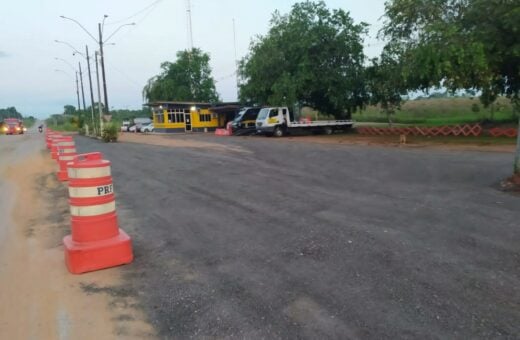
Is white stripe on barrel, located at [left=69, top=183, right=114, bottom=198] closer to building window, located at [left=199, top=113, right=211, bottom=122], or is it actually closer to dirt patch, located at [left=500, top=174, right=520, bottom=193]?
dirt patch, located at [left=500, top=174, right=520, bottom=193]

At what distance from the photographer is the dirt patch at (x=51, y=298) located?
345 cm

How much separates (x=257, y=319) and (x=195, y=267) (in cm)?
141

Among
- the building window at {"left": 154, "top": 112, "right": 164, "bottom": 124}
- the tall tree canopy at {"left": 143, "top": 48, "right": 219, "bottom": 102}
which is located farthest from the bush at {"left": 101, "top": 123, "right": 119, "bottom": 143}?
the tall tree canopy at {"left": 143, "top": 48, "right": 219, "bottom": 102}

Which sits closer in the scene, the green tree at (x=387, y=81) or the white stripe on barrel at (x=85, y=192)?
the white stripe on barrel at (x=85, y=192)

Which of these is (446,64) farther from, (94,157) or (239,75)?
(239,75)

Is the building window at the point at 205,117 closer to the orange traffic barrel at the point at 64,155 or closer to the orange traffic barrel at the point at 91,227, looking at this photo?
the orange traffic barrel at the point at 64,155

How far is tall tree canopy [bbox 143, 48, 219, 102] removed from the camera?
66.1m

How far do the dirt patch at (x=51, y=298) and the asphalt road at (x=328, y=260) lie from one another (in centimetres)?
24

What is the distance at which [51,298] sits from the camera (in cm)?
407

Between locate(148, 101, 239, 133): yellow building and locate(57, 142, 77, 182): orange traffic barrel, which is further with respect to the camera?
locate(148, 101, 239, 133): yellow building

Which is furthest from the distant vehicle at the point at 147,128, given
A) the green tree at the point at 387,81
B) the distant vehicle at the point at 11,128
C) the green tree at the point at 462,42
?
the green tree at the point at 462,42

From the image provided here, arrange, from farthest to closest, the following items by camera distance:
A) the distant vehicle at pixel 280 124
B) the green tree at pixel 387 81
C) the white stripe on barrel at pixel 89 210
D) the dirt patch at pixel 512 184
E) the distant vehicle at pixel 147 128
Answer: the distant vehicle at pixel 147 128 < the distant vehicle at pixel 280 124 < the green tree at pixel 387 81 < the dirt patch at pixel 512 184 < the white stripe on barrel at pixel 89 210

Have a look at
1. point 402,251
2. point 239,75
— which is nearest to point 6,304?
point 402,251

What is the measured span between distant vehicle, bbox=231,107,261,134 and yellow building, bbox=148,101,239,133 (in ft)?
32.6
